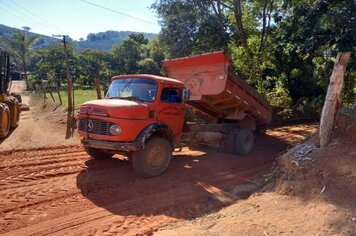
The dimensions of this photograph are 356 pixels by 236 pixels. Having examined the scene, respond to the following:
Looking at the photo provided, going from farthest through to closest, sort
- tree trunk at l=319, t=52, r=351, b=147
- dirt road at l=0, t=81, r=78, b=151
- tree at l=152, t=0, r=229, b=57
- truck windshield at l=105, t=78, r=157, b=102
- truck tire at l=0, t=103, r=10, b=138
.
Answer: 1. tree at l=152, t=0, r=229, b=57
2. truck tire at l=0, t=103, r=10, b=138
3. dirt road at l=0, t=81, r=78, b=151
4. truck windshield at l=105, t=78, r=157, b=102
5. tree trunk at l=319, t=52, r=351, b=147

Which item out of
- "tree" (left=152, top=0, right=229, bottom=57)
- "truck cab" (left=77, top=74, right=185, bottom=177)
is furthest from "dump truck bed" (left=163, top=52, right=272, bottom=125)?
"tree" (left=152, top=0, right=229, bottom=57)

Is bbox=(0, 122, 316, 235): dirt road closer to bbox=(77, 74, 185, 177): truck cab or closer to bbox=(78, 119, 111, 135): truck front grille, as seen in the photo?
bbox=(77, 74, 185, 177): truck cab

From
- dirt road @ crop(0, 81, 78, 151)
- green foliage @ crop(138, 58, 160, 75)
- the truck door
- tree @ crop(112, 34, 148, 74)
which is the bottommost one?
dirt road @ crop(0, 81, 78, 151)

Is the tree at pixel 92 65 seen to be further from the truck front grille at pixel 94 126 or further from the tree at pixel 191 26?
the truck front grille at pixel 94 126

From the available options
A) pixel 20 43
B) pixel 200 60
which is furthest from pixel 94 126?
pixel 20 43

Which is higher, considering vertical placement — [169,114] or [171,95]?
[171,95]

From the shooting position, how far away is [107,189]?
702cm

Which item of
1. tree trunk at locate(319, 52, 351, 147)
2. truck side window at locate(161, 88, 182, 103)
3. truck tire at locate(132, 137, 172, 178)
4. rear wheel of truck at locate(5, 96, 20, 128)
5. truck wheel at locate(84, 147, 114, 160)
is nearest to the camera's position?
tree trunk at locate(319, 52, 351, 147)

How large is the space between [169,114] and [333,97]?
359cm

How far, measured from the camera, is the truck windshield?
7.98 m

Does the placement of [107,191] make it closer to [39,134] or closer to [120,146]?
[120,146]

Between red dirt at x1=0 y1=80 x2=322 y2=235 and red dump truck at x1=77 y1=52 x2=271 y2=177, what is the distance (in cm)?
50

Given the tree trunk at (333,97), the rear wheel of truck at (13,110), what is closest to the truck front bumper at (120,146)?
the tree trunk at (333,97)


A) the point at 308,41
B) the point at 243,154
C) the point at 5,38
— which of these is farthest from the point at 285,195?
the point at 5,38
